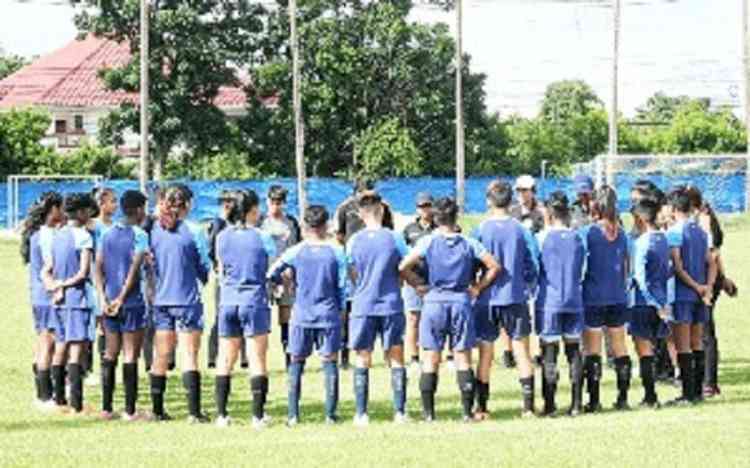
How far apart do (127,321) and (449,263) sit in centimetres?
302

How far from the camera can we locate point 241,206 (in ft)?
45.5

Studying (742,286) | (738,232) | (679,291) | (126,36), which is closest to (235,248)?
(679,291)

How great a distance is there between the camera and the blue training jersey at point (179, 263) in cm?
1411

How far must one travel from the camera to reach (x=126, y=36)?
68.1 meters

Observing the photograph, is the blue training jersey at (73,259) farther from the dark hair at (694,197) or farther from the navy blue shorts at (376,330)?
the dark hair at (694,197)

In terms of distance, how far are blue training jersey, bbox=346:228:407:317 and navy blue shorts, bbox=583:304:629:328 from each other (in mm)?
1845

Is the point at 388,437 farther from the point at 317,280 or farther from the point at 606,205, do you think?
the point at 606,205

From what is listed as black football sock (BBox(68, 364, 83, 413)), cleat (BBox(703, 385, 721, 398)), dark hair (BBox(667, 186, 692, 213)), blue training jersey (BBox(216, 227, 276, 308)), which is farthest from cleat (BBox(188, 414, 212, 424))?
cleat (BBox(703, 385, 721, 398))

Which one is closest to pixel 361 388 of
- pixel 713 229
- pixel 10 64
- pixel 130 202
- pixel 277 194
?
pixel 130 202

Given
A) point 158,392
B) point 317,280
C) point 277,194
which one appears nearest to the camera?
point 317,280

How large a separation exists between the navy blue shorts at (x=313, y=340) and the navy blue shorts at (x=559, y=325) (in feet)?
6.04

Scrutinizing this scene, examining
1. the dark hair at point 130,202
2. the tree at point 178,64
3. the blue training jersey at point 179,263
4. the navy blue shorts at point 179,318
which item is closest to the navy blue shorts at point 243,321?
the navy blue shorts at point 179,318

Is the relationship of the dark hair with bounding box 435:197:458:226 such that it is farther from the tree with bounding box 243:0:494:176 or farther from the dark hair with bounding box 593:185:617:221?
the tree with bounding box 243:0:494:176

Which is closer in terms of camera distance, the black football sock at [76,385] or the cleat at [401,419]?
the cleat at [401,419]
